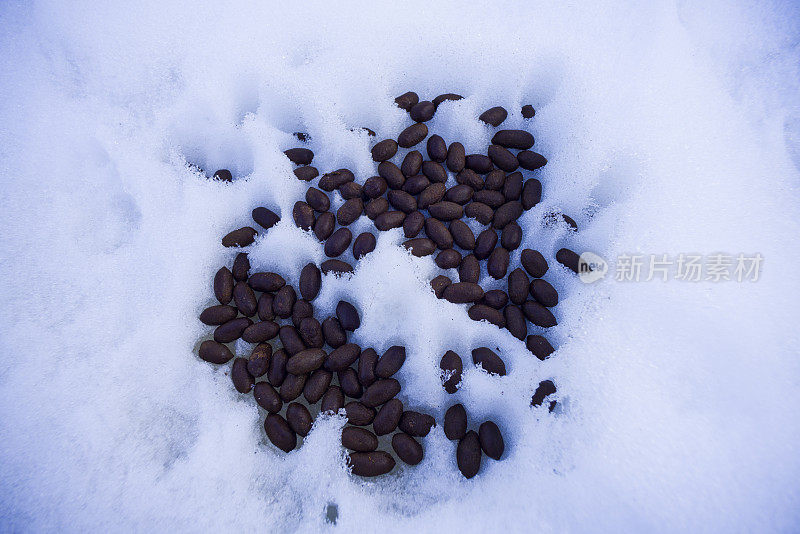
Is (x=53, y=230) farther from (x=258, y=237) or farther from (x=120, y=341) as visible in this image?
(x=258, y=237)

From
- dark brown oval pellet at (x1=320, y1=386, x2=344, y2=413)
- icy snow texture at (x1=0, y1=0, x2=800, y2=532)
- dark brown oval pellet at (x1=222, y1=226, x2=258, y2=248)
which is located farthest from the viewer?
dark brown oval pellet at (x1=222, y1=226, x2=258, y2=248)

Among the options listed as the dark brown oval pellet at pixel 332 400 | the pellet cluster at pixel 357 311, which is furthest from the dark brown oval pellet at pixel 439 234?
the dark brown oval pellet at pixel 332 400

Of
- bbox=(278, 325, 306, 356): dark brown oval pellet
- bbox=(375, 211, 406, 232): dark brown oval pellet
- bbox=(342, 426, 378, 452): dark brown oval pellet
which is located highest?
bbox=(375, 211, 406, 232): dark brown oval pellet

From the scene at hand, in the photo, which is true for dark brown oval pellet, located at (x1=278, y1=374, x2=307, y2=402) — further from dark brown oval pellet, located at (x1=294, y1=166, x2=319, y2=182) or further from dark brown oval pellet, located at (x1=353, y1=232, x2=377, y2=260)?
dark brown oval pellet, located at (x1=294, y1=166, x2=319, y2=182)

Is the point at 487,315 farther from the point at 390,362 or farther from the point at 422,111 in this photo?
the point at 422,111

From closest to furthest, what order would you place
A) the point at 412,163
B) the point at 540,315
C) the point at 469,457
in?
1. the point at 469,457
2. the point at 540,315
3. the point at 412,163

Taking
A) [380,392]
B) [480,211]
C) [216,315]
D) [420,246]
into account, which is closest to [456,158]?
[480,211]

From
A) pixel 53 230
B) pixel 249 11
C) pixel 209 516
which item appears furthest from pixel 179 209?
pixel 209 516

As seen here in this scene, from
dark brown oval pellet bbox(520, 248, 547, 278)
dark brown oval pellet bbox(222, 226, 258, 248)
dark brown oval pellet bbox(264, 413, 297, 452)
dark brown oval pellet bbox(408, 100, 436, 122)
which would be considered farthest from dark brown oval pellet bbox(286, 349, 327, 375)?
dark brown oval pellet bbox(408, 100, 436, 122)
